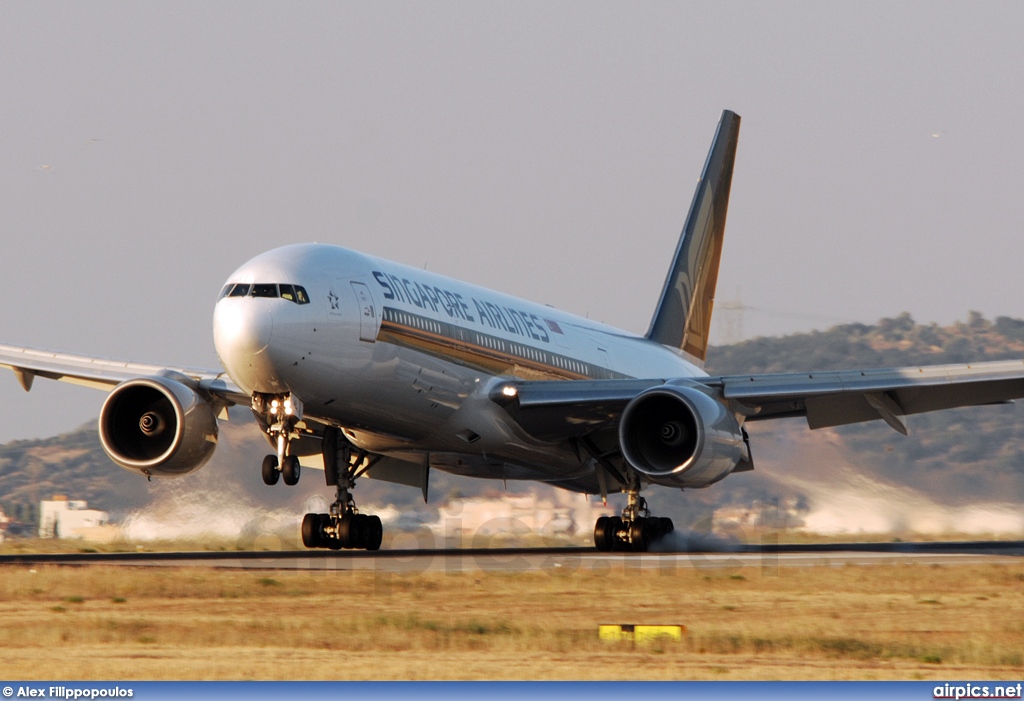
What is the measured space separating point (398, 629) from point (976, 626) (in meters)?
5.75

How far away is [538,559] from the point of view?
25.8m

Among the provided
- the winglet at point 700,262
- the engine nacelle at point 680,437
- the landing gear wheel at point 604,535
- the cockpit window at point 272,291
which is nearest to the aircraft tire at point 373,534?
the landing gear wheel at point 604,535

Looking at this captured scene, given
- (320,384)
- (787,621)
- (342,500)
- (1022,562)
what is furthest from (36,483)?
(787,621)

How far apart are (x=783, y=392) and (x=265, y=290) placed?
9.44 meters

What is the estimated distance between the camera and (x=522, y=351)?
2752 cm

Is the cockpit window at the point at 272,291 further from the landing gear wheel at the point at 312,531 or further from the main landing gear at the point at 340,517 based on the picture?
the landing gear wheel at the point at 312,531

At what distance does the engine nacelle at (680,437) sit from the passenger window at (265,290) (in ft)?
20.7

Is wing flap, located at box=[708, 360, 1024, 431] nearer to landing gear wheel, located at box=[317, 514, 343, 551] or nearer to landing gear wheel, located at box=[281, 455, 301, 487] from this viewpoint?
landing gear wheel, located at box=[317, 514, 343, 551]

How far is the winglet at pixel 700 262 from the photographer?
35812 mm

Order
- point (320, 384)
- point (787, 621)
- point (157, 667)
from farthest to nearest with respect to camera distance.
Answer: point (320, 384)
point (787, 621)
point (157, 667)

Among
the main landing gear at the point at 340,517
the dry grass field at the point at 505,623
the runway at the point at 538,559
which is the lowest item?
A: the dry grass field at the point at 505,623

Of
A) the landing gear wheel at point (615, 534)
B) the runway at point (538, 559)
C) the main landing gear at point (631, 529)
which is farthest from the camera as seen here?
the landing gear wheel at point (615, 534)

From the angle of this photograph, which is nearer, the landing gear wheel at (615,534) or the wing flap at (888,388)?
the wing flap at (888,388)

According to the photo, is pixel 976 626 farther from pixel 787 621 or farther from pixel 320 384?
pixel 320 384
